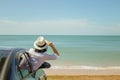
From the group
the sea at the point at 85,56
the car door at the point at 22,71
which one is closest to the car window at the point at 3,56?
the car door at the point at 22,71

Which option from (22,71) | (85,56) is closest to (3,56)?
(22,71)

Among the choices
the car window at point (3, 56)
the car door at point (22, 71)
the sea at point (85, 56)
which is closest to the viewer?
the car window at point (3, 56)

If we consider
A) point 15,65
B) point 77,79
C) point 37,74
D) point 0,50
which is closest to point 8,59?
point 15,65

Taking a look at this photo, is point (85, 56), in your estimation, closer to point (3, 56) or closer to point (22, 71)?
point (22, 71)

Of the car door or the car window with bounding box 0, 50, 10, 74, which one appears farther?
the car door

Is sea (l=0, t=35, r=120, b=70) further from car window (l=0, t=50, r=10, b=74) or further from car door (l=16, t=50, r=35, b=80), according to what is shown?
car window (l=0, t=50, r=10, b=74)

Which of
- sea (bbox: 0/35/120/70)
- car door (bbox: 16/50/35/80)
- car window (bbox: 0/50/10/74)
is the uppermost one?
car window (bbox: 0/50/10/74)

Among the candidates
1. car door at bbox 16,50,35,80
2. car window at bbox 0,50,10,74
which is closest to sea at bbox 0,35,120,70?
car door at bbox 16,50,35,80

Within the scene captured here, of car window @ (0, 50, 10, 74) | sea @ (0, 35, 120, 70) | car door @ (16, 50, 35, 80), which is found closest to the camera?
car window @ (0, 50, 10, 74)

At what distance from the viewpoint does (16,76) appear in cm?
505

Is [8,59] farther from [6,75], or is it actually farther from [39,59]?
[39,59]

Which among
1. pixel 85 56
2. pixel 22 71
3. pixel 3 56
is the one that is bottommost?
pixel 85 56

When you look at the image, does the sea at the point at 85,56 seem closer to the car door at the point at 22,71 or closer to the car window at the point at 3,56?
the car door at the point at 22,71

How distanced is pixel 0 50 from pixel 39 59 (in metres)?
1.72
